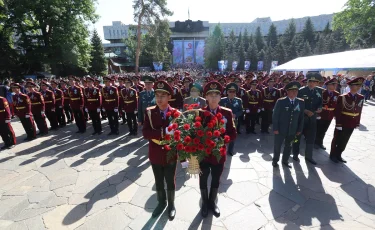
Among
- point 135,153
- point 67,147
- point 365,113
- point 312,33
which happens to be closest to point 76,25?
point 67,147

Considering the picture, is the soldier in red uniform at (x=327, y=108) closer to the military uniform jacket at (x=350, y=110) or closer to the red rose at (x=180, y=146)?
the military uniform jacket at (x=350, y=110)

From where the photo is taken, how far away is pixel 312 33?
62.4m

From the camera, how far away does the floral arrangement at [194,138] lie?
286 cm

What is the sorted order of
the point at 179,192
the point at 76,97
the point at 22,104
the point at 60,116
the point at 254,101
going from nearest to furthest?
the point at 179,192
the point at 22,104
the point at 254,101
the point at 76,97
the point at 60,116

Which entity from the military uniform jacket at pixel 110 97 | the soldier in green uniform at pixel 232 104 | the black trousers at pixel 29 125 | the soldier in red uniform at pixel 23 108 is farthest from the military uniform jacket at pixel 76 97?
the soldier in green uniform at pixel 232 104

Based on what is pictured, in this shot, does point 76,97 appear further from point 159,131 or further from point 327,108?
point 327,108

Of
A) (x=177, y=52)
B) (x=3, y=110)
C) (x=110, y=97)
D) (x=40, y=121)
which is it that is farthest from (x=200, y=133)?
(x=177, y=52)

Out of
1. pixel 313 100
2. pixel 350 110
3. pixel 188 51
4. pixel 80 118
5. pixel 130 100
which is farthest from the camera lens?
pixel 188 51

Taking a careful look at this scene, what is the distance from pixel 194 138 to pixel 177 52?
7377 cm

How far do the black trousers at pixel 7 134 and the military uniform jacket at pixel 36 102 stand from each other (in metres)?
1.16

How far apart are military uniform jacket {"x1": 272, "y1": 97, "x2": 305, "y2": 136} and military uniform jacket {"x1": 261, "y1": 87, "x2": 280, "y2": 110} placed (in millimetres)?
3262

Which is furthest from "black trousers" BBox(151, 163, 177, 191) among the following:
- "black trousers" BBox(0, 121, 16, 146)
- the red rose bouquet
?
"black trousers" BBox(0, 121, 16, 146)

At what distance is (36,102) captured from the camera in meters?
8.40

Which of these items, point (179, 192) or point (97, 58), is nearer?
point (179, 192)
